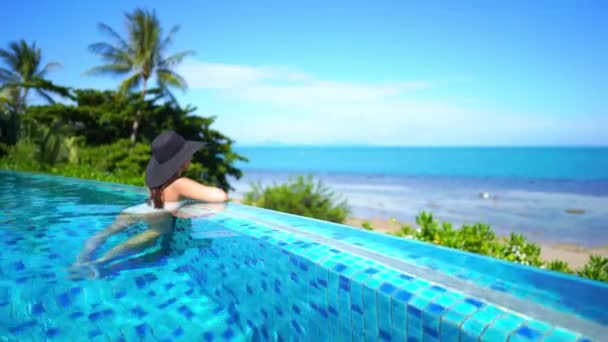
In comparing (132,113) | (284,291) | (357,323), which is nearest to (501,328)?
(357,323)

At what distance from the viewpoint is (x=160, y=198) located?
4297mm

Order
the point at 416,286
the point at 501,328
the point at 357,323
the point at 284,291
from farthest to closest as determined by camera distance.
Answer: the point at 284,291 < the point at 357,323 < the point at 416,286 < the point at 501,328

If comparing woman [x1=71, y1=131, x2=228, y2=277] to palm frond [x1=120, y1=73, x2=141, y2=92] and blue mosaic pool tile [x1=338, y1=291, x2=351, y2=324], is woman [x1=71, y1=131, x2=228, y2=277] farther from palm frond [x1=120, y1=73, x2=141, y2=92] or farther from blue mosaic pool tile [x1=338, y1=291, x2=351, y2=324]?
palm frond [x1=120, y1=73, x2=141, y2=92]

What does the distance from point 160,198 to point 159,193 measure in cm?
7

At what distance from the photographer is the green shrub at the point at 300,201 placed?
11586 millimetres

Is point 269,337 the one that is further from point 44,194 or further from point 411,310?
point 44,194

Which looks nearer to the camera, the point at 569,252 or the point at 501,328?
the point at 501,328

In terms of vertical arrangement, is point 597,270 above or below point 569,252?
above

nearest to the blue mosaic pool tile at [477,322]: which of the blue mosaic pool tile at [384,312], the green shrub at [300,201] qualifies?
the blue mosaic pool tile at [384,312]

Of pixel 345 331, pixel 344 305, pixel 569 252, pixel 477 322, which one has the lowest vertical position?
pixel 569 252

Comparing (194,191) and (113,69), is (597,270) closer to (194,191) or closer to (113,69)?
(194,191)

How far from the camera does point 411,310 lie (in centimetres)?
215

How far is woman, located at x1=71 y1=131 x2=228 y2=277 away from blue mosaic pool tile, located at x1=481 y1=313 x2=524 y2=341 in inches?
110

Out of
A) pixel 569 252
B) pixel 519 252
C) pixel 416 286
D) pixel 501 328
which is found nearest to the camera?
pixel 501 328
